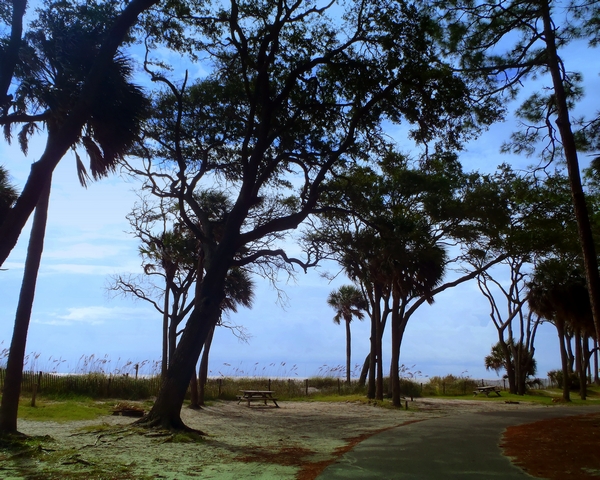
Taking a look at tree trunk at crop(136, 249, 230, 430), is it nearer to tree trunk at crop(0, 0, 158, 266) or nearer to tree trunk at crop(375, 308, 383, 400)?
tree trunk at crop(0, 0, 158, 266)

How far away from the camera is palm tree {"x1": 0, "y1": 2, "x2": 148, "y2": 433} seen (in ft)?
30.0

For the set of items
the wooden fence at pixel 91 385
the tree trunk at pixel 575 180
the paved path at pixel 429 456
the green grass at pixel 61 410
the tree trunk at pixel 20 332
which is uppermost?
the tree trunk at pixel 575 180

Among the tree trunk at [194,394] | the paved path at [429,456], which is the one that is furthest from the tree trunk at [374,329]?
the paved path at [429,456]

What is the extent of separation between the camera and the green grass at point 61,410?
14859 mm

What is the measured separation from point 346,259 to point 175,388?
275 inches

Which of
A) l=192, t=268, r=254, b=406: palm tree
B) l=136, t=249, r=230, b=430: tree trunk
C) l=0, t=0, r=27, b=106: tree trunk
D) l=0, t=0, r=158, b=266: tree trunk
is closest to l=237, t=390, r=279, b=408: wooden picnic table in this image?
l=192, t=268, r=254, b=406: palm tree

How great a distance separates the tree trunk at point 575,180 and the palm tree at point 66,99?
27.1ft

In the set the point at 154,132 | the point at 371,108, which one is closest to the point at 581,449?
the point at 371,108

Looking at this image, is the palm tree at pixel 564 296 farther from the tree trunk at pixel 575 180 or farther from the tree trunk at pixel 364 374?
the tree trunk at pixel 575 180

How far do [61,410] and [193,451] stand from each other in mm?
9152

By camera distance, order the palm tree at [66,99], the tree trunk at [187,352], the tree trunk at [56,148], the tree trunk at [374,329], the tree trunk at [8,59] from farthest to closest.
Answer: the tree trunk at [374,329] → the tree trunk at [187,352] → the palm tree at [66,99] → the tree trunk at [8,59] → the tree trunk at [56,148]

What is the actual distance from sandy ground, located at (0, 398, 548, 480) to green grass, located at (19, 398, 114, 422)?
910 millimetres

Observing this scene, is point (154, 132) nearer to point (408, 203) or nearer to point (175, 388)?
point (175, 388)

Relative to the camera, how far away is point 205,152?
14.1 meters
